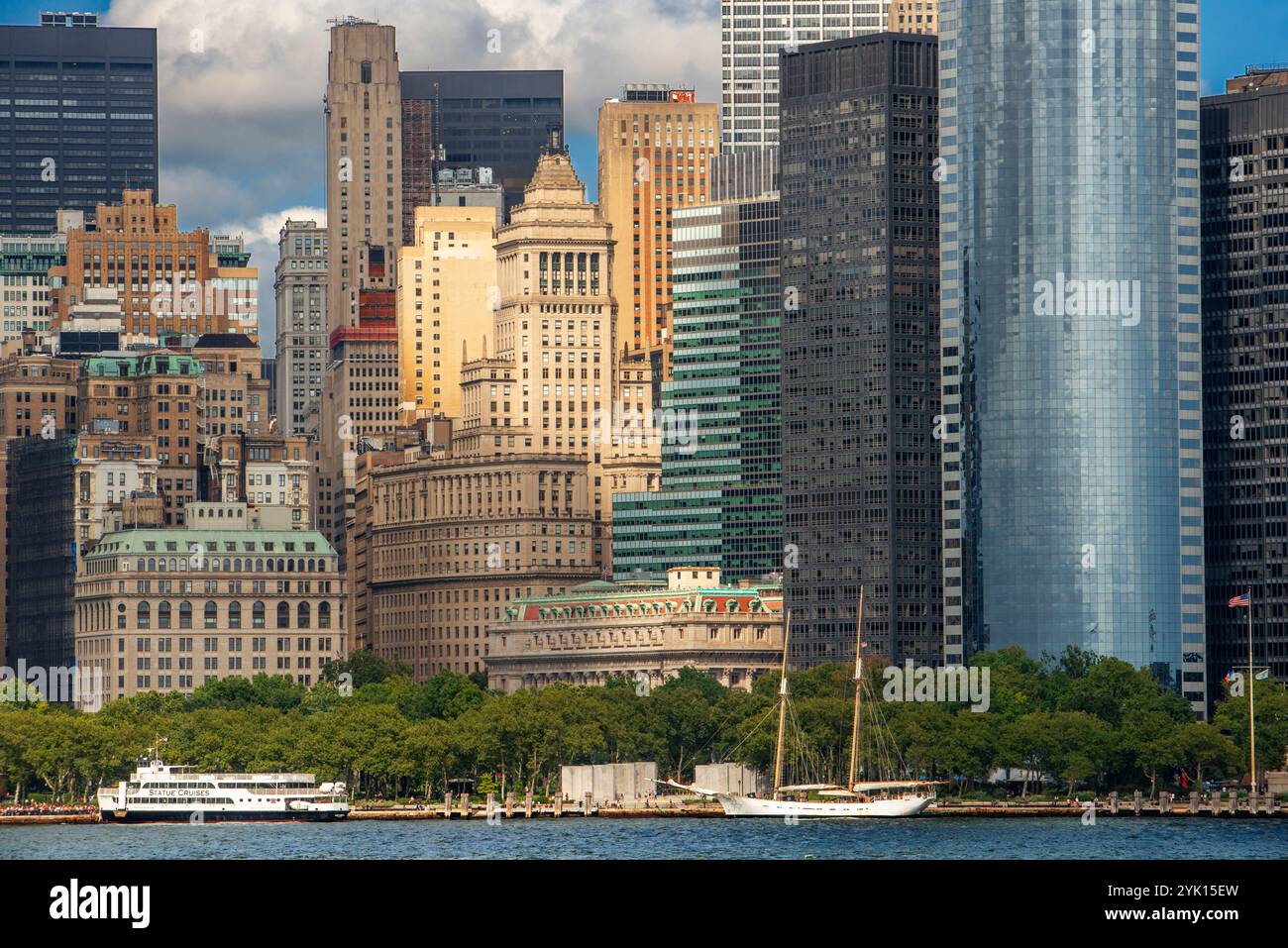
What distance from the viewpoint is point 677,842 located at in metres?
177

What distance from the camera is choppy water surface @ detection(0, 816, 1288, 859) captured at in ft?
533

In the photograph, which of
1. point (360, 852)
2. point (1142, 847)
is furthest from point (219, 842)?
point (1142, 847)

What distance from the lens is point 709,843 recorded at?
6929 inches

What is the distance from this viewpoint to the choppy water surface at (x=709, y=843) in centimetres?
16250
